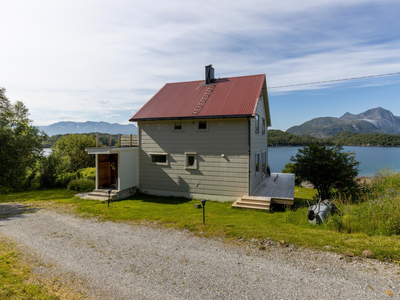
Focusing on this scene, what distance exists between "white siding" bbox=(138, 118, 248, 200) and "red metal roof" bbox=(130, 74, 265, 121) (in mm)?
574

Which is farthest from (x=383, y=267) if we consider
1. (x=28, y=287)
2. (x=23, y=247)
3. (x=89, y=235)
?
(x=23, y=247)

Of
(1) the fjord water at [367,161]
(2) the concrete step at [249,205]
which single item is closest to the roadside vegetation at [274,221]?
(2) the concrete step at [249,205]

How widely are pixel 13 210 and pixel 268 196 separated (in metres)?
14.8

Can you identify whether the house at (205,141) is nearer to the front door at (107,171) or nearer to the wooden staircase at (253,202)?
the front door at (107,171)

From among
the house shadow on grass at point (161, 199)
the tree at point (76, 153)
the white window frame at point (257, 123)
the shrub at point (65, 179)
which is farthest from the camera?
the tree at point (76, 153)

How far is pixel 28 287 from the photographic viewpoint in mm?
5266

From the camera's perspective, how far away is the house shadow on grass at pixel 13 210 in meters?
11.2

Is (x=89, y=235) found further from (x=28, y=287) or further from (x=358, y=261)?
(x=358, y=261)

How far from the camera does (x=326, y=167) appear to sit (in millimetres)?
15383

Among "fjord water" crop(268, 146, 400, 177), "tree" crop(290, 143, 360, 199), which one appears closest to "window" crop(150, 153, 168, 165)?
"tree" crop(290, 143, 360, 199)

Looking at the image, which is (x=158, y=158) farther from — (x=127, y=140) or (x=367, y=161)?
(x=367, y=161)

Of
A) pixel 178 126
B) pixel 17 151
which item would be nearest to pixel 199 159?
pixel 178 126

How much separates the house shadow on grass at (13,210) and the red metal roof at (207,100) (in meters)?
8.23

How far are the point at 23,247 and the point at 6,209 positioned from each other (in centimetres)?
715
